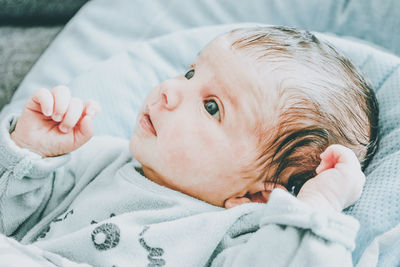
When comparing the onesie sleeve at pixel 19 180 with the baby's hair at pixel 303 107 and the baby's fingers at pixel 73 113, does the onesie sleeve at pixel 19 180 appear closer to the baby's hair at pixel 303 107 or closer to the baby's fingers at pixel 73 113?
the baby's fingers at pixel 73 113

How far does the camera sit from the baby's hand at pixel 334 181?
0.70 meters

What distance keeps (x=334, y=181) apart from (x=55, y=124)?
523 mm

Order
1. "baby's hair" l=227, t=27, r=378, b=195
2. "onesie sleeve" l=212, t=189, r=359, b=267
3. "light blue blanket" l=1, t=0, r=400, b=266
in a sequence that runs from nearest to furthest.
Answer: "onesie sleeve" l=212, t=189, r=359, b=267
"baby's hair" l=227, t=27, r=378, b=195
"light blue blanket" l=1, t=0, r=400, b=266

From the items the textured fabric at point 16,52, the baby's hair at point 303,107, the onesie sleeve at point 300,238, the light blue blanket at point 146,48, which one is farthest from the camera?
the textured fabric at point 16,52

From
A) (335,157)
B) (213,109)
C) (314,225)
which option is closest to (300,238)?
(314,225)

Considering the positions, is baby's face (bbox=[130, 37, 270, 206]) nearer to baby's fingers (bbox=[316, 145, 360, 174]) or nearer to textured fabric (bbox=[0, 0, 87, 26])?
baby's fingers (bbox=[316, 145, 360, 174])

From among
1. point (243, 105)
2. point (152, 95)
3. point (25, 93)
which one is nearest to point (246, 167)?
point (243, 105)

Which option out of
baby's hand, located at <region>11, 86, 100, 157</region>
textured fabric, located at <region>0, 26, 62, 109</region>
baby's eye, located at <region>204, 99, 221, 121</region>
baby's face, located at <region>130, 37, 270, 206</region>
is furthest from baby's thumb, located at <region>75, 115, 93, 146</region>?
textured fabric, located at <region>0, 26, 62, 109</region>

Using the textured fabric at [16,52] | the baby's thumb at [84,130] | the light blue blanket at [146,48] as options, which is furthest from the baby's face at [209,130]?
the textured fabric at [16,52]

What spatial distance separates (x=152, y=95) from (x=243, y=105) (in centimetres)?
19

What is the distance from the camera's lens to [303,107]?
0.76m

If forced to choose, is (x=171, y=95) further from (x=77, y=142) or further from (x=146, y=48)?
(x=146, y=48)

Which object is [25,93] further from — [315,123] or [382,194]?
[382,194]

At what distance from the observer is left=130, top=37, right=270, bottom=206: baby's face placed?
77cm
